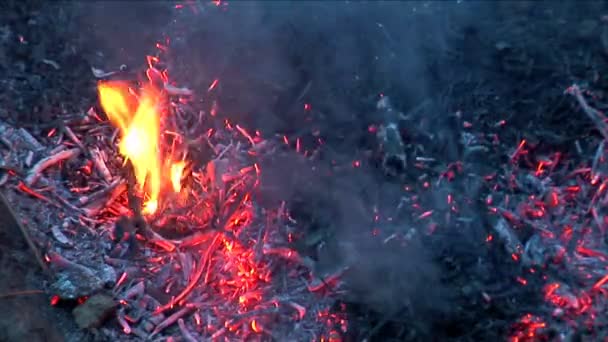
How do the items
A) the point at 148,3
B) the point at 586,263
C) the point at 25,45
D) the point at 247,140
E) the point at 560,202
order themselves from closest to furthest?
the point at 586,263 → the point at 560,202 → the point at 247,140 → the point at 25,45 → the point at 148,3

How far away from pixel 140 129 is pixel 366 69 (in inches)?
72.4

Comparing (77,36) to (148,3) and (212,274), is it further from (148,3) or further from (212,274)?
(212,274)

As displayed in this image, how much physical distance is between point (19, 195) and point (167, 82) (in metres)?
1.43

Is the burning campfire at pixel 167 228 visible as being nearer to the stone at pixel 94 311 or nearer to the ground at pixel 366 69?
the stone at pixel 94 311

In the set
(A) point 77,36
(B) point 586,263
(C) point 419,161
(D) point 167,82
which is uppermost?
(A) point 77,36

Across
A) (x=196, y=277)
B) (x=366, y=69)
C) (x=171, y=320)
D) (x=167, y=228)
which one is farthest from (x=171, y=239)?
(x=366, y=69)

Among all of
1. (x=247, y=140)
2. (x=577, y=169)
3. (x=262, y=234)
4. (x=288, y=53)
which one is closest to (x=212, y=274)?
(x=262, y=234)

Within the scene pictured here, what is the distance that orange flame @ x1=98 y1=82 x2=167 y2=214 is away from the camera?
4.19m

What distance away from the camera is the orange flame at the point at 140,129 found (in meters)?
4.19

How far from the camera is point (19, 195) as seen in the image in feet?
12.8

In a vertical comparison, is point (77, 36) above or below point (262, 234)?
above

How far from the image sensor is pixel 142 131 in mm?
4324

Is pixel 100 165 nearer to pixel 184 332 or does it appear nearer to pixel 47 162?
pixel 47 162

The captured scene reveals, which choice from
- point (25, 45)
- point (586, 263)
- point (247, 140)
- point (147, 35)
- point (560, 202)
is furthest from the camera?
point (147, 35)
